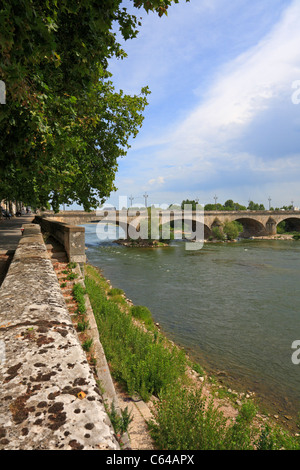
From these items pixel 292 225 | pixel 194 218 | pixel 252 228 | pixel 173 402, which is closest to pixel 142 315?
pixel 173 402

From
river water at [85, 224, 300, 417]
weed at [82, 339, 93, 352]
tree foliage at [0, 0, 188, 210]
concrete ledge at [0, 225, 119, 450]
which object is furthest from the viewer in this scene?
river water at [85, 224, 300, 417]

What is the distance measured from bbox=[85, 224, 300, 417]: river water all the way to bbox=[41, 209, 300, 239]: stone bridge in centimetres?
1519

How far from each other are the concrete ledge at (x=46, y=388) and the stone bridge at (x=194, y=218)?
98.9ft

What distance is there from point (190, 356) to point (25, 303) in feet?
27.4

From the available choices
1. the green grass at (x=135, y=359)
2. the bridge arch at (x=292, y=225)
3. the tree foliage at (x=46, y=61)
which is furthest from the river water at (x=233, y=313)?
the bridge arch at (x=292, y=225)

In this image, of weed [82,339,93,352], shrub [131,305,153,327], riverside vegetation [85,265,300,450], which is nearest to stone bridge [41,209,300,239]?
shrub [131,305,153,327]

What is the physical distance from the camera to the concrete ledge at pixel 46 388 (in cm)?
104

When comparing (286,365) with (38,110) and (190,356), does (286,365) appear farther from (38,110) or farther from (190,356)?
(38,110)

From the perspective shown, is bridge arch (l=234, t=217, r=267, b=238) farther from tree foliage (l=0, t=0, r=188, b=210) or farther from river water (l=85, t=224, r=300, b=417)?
tree foliage (l=0, t=0, r=188, b=210)

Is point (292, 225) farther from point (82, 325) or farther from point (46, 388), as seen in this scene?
point (46, 388)

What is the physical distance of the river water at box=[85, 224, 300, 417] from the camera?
850cm

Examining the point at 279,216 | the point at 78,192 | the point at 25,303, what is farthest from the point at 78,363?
the point at 279,216

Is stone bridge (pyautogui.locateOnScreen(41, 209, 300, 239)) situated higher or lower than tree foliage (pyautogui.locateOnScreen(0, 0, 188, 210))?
lower

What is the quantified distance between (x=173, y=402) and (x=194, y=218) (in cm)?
4822
